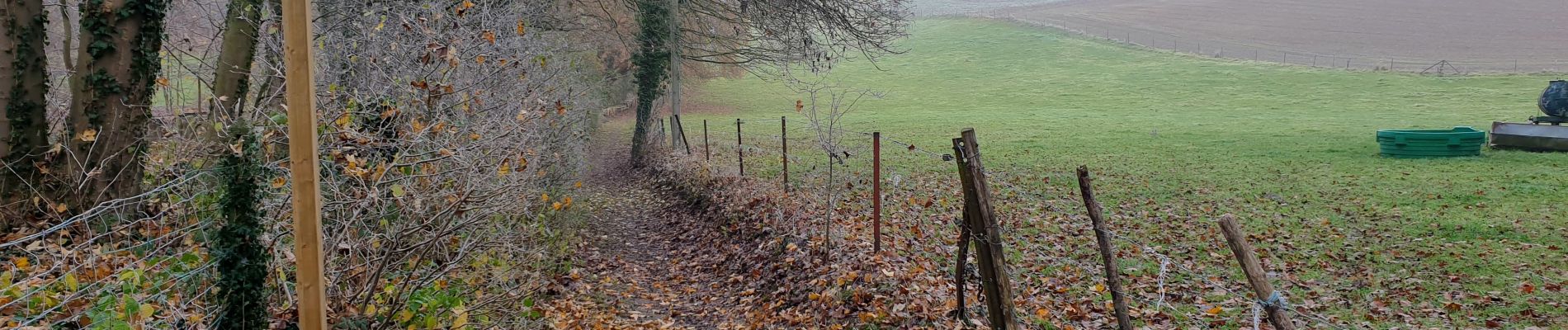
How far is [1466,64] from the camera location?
44.3m

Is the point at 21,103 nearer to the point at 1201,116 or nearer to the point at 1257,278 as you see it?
the point at 1257,278

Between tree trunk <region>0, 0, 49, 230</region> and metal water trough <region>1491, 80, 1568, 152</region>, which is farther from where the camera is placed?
metal water trough <region>1491, 80, 1568, 152</region>

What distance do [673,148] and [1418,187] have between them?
45.9 ft

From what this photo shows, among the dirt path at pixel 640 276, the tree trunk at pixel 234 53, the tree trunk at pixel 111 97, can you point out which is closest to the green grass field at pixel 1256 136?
the dirt path at pixel 640 276

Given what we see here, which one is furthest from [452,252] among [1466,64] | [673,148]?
[1466,64]

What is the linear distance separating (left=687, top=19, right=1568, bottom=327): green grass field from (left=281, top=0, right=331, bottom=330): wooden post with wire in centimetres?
711

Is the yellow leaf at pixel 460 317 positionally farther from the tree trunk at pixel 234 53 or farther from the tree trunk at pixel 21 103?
the tree trunk at pixel 234 53

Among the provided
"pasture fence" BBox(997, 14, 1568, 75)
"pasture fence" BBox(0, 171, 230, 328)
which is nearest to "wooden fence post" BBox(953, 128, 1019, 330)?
"pasture fence" BBox(0, 171, 230, 328)

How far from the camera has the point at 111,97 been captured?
218 inches

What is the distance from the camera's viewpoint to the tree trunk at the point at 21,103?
208 inches

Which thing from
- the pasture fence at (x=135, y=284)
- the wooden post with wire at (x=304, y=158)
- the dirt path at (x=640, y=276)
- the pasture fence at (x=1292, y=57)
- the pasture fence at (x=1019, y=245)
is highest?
the pasture fence at (x=1292, y=57)

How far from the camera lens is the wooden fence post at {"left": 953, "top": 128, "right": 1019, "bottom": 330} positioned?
4656 millimetres

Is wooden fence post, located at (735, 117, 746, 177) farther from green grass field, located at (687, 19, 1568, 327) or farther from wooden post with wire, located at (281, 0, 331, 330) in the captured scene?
wooden post with wire, located at (281, 0, 331, 330)

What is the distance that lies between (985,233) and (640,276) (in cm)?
507
